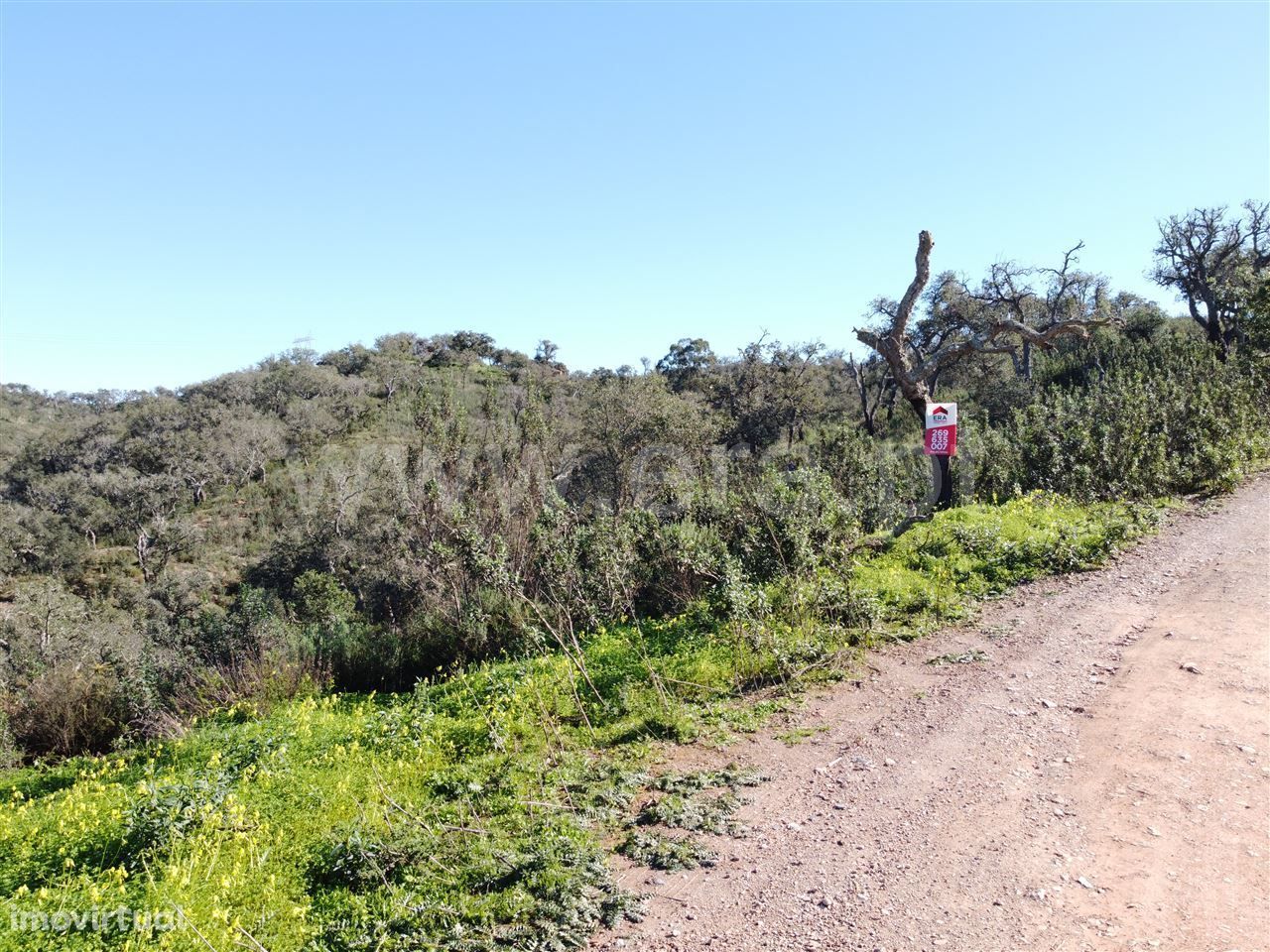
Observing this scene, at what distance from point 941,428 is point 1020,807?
604 cm

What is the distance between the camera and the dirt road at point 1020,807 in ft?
10.1

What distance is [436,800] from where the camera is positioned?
4355 mm

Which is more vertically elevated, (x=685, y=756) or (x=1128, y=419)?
(x=1128, y=419)

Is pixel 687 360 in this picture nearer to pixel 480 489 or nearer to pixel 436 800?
pixel 480 489

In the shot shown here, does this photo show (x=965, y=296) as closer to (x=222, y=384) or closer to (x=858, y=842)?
(x=858, y=842)

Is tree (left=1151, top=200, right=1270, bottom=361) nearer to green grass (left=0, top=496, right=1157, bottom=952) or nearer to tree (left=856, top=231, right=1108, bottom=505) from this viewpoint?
tree (left=856, top=231, right=1108, bottom=505)

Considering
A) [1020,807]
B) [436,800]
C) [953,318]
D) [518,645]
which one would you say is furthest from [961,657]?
[953,318]

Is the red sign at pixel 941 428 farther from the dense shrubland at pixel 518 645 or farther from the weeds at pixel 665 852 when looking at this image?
the weeds at pixel 665 852

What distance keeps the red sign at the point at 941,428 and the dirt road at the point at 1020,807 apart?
10.4ft

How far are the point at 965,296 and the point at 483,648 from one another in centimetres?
2677

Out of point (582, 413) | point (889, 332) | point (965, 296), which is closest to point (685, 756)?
point (889, 332)

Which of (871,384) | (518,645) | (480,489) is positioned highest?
(871,384)

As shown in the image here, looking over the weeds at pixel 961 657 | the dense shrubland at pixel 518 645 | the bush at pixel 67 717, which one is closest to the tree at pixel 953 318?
the dense shrubland at pixel 518 645

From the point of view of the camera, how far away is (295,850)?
384cm
